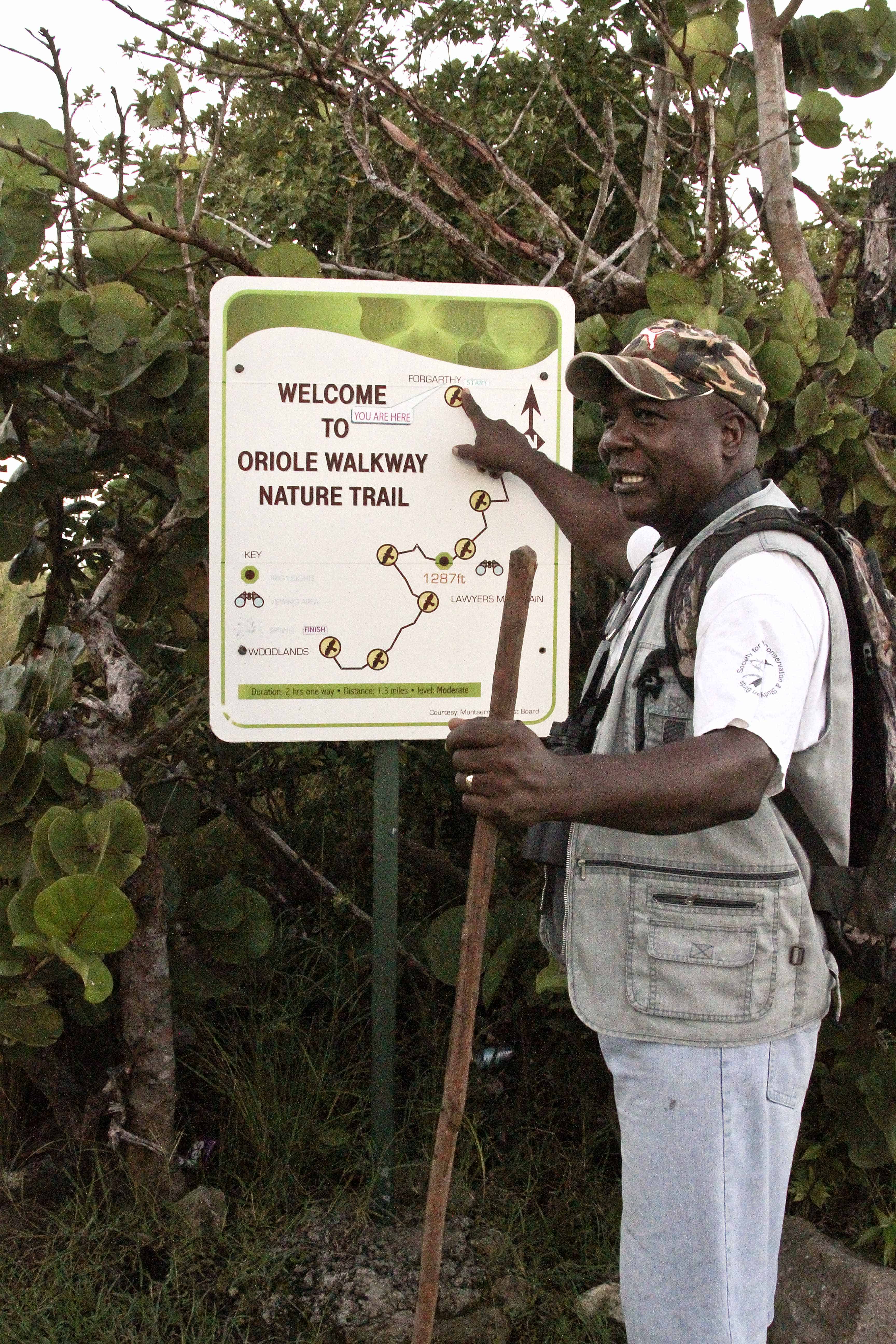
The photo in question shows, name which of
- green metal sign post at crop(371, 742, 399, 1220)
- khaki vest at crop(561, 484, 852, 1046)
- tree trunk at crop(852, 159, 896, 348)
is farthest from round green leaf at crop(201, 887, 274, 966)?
tree trunk at crop(852, 159, 896, 348)

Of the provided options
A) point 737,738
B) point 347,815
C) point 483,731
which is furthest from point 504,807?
point 347,815

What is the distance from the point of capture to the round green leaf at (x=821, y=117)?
3621mm

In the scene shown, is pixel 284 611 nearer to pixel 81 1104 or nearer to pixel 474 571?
pixel 474 571

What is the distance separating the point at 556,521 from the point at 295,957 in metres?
1.52

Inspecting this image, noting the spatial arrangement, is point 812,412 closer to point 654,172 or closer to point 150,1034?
point 654,172

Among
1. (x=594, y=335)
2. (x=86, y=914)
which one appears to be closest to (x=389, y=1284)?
(x=86, y=914)

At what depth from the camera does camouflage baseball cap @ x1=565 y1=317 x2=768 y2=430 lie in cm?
211

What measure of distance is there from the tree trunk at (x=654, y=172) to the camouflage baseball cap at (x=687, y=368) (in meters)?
1.64

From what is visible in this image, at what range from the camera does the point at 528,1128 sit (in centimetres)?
343

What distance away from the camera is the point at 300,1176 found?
3.25m

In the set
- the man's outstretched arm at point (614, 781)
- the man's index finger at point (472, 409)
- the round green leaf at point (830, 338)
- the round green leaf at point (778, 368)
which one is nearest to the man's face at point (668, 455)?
the man's outstretched arm at point (614, 781)

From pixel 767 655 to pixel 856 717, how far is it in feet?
1.22

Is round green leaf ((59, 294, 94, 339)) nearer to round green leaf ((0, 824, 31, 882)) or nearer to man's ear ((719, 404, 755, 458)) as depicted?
round green leaf ((0, 824, 31, 882))

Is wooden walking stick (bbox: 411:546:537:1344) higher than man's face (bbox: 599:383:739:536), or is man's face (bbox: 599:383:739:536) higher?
man's face (bbox: 599:383:739:536)
